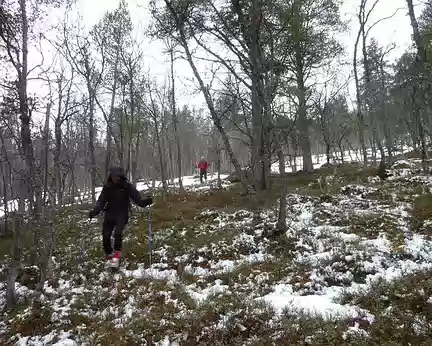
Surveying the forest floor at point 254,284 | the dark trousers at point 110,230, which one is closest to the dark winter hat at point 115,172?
the dark trousers at point 110,230

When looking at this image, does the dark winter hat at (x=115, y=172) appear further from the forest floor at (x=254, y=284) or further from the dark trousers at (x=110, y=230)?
the forest floor at (x=254, y=284)

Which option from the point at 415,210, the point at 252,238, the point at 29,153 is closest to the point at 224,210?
the point at 252,238

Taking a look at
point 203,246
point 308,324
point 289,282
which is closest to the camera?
point 308,324

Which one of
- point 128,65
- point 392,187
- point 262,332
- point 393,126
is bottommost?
point 262,332

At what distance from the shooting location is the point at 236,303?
5.94 meters

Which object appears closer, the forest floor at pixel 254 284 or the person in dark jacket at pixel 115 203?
the forest floor at pixel 254 284

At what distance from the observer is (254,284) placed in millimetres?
6953

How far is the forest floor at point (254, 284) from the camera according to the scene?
501 cm

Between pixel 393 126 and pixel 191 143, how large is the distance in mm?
33112

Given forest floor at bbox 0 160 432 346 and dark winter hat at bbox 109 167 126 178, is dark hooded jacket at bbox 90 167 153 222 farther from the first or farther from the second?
forest floor at bbox 0 160 432 346

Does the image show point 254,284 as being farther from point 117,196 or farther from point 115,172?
point 115,172

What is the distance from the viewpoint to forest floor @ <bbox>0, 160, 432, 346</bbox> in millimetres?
5008

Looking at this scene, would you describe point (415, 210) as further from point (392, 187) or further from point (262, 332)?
point (262, 332)

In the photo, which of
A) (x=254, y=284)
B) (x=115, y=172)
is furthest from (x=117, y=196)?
(x=254, y=284)
